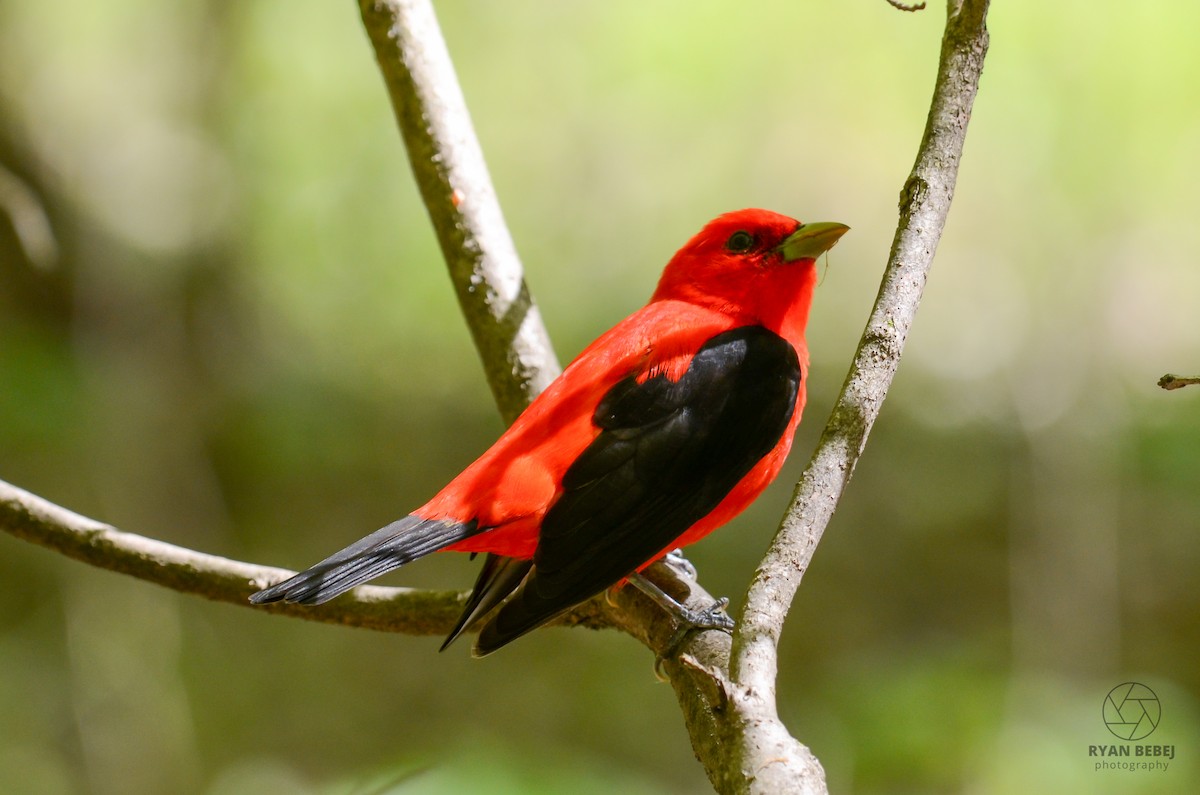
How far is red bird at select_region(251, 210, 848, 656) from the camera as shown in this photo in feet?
6.79

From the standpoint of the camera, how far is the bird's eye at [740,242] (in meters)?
2.67

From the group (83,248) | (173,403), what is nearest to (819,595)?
(173,403)

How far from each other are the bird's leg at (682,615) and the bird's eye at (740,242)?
87 cm

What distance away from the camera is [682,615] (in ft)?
7.21

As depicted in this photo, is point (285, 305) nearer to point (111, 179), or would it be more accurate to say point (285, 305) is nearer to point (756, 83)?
point (111, 179)

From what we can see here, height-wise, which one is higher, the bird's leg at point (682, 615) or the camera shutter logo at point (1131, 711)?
the bird's leg at point (682, 615)

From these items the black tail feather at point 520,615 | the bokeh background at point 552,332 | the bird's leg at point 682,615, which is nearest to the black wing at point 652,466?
the black tail feather at point 520,615

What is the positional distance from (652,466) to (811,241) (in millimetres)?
734

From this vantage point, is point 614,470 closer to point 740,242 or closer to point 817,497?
point 817,497

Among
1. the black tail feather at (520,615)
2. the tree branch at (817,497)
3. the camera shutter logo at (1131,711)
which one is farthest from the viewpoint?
the camera shutter logo at (1131,711)

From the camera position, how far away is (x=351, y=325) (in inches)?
211

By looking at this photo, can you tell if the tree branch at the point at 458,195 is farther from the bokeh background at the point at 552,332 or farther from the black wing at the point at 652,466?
the bokeh background at the point at 552,332

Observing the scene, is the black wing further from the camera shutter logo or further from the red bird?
the camera shutter logo

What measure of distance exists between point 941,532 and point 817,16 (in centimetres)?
260
